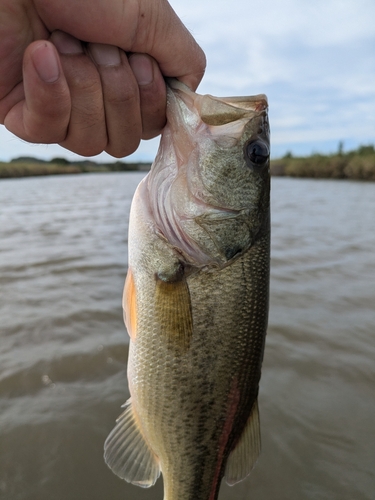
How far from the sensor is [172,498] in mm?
1930

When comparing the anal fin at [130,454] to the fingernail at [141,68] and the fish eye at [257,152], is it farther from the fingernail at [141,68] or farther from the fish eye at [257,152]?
the fingernail at [141,68]

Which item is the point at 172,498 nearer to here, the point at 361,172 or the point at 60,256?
the point at 60,256

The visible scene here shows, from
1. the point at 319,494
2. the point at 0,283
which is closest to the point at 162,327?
the point at 319,494

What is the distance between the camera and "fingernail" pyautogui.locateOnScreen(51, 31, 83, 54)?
4.81 ft

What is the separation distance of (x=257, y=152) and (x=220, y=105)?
0.28m

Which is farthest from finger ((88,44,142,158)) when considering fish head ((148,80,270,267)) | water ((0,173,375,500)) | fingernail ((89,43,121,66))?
water ((0,173,375,500))

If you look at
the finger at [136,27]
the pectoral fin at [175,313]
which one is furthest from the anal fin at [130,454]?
the finger at [136,27]

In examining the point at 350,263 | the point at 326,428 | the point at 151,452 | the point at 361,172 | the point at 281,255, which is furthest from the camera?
the point at 361,172

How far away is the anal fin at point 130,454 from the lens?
1926mm

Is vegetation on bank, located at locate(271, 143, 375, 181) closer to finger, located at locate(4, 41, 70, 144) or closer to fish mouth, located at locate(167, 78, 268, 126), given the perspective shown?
fish mouth, located at locate(167, 78, 268, 126)

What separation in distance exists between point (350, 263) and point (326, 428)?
5061 millimetres

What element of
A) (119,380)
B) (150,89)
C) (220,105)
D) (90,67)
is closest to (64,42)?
(90,67)

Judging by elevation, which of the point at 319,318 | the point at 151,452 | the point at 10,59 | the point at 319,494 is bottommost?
the point at 319,494

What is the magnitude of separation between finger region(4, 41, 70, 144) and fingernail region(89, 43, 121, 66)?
0.60ft
